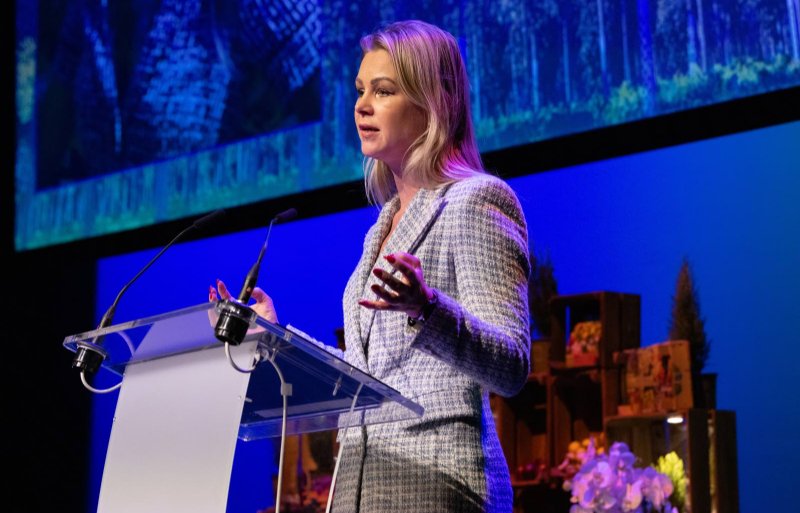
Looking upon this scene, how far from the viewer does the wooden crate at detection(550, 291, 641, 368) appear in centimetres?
320

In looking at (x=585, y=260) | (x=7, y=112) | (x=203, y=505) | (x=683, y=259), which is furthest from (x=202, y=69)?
(x=203, y=505)

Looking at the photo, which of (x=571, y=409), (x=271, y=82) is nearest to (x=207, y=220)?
(x=571, y=409)

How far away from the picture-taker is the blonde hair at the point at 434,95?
1770 mm

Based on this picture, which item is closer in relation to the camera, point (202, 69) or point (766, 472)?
point (766, 472)

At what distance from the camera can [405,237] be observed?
1672 millimetres

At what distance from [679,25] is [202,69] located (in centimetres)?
199

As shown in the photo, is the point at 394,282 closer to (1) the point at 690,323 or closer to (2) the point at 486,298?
(2) the point at 486,298

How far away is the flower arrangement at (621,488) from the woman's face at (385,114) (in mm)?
1463

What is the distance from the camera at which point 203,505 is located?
1.30 meters

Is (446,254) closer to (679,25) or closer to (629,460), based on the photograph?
(629,460)

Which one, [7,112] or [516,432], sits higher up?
[7,112]

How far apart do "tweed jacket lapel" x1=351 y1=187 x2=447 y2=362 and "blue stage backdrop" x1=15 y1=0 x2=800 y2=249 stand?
1.61 meters

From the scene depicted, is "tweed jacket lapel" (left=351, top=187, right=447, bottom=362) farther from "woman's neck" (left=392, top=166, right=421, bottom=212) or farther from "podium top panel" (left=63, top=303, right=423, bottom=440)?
"podium top panel" (left=63, top=303, right=423, bottom=440)

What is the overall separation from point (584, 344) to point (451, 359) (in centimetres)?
194
